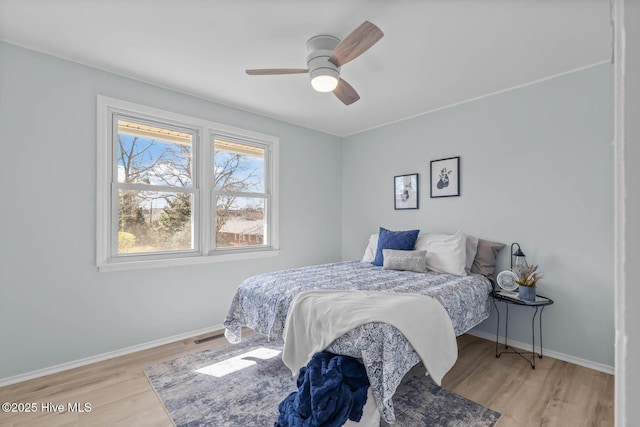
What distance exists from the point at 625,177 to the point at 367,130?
4.27m

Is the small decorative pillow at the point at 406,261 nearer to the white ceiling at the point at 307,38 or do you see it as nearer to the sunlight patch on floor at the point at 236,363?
the sunlight patch on floor at the point at 236,363

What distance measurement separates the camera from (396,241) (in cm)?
335

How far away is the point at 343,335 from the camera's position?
1.72 metres

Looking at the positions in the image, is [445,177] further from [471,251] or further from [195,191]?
[195,191]

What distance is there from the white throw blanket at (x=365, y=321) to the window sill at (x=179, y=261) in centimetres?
159

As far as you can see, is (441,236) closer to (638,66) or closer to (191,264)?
(191,264)

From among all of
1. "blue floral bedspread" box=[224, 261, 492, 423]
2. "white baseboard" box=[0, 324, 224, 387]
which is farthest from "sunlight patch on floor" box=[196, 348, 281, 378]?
"white baseboard" box=[0, 324, 224, 387]


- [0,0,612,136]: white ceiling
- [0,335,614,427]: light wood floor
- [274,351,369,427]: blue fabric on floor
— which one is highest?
[0,0,612,136]: white ceiling

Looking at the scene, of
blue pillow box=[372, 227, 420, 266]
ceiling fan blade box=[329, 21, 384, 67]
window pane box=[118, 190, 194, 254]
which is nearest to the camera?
ceiling fan blade box=[329, 21, 384, 67]

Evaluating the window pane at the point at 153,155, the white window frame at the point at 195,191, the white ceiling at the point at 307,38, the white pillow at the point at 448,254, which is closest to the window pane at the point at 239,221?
the white window frame at the point at 195,191

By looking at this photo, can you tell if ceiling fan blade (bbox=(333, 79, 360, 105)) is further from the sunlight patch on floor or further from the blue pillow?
the sunlight patch on floor

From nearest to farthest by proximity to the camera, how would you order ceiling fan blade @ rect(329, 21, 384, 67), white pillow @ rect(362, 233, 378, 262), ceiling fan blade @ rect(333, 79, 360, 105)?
ceiling fan blade @ rect(329, 21, 384, 67), ceiling fan blade @ rect(333, 79, 360, 105), white pillow @ rect(362, 233, 378, 262)

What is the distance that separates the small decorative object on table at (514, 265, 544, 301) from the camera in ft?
8.37

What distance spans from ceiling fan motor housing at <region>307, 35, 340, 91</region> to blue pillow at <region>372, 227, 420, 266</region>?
186cm
